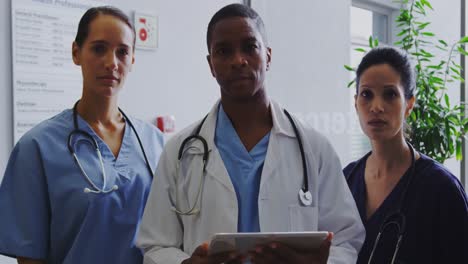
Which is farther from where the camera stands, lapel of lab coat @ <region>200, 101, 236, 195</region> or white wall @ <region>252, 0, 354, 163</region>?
white wall @ <region>252, 0, 354, 163</region>

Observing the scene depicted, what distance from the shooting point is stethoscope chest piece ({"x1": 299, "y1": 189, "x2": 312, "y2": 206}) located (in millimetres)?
1070

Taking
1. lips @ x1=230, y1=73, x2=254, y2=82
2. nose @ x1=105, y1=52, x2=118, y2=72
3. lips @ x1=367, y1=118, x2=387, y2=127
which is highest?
nose @ x1=105, y1=52, x2=118, y2=72

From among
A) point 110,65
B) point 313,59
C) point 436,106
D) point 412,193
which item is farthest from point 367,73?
point 313,59

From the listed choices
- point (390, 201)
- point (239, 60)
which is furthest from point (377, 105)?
point (239, 60)

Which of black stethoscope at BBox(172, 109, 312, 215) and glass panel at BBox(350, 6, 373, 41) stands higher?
glass panel at BBox(350, 6, 373, 41)

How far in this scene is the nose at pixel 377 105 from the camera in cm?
154

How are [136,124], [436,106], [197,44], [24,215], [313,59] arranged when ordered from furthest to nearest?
[313,59] → [436,106] → [197,44] → [136,124] → [24,215]

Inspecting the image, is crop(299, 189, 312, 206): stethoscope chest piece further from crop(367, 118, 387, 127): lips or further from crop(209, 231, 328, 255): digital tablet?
crop(367, 118, 387, 127): lips

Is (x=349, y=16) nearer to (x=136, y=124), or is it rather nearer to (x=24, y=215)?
(x=136, y=124)

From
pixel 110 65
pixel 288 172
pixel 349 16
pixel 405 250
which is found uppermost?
pixel 349 16

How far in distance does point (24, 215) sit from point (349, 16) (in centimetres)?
277

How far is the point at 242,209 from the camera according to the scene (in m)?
1.08

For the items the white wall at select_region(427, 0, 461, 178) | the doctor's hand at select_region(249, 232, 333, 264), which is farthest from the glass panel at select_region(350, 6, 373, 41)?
the doctor's hand at select_region(249, 232, 333, 264)

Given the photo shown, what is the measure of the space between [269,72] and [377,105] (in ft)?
5.15
